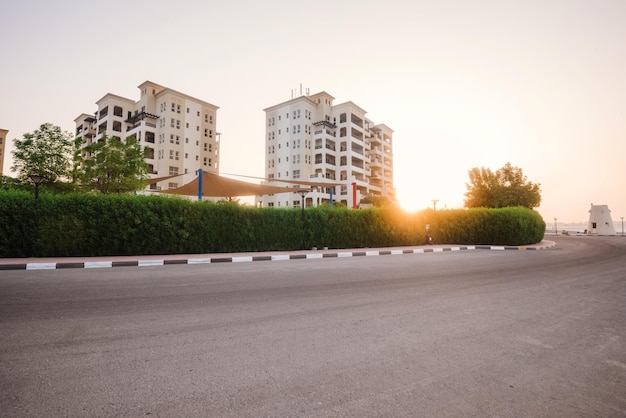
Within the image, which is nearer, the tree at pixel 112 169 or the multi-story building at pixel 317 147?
the tree at pixel 112 169

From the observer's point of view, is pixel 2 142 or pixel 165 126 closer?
pixel 165 126

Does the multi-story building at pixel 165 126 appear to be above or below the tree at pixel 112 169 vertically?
above

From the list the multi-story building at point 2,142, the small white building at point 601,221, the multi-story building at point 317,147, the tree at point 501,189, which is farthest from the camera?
the multi-story building at point 2,142

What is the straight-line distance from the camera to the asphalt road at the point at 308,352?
6.68 feet

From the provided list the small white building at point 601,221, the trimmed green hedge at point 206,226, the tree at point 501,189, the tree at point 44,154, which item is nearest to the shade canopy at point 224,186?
the trimmed green hedge at point 206,226

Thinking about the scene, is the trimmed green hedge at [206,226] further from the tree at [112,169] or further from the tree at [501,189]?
the tree at [501,189]

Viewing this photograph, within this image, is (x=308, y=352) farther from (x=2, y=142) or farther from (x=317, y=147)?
(x=2, y=142)

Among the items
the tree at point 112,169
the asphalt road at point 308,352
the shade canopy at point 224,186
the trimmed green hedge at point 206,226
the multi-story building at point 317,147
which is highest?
the multi-story building at point 317,147

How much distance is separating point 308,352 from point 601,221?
63.9 meters

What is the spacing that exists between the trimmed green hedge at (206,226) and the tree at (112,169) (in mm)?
17403

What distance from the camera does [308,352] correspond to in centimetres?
289

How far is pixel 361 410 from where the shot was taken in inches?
76.7

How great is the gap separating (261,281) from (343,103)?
184 ft

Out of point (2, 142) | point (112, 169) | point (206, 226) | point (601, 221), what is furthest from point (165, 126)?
point (601, 221)
